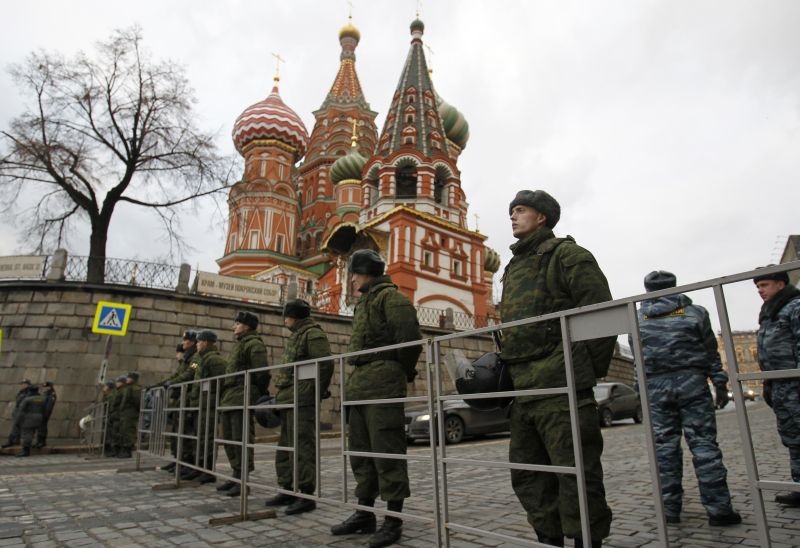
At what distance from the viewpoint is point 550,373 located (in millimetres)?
2691

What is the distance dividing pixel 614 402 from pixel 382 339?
1239cm

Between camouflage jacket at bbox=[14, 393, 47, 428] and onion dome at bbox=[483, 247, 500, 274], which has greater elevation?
onion dome at bbox=[483, 247, 500, 274]

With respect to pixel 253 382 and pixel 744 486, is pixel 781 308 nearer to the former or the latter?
pixel 744 486

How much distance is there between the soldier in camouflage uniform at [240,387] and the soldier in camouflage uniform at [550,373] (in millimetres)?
3213

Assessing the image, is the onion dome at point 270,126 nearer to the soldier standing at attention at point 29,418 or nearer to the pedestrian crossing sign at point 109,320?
the pedestrian crossing sign at point 109,320

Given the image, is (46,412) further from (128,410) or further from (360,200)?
(360,200)

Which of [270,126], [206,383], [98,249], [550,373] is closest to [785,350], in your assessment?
[550,373]

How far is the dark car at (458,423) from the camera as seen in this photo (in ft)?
35.5

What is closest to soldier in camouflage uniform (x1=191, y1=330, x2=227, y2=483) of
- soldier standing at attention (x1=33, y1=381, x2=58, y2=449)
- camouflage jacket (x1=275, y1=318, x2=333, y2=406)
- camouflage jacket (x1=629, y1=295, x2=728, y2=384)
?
camouflage jacket (x1=275, y1=318, x2=333, y2=406)

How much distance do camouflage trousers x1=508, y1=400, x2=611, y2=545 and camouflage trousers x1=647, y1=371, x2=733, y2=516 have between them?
4.92 feet

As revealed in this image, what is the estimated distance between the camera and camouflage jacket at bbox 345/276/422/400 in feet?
13.1

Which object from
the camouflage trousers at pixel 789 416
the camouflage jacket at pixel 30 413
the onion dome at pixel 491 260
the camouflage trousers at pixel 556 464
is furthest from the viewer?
the onion dome at pixel 491 260

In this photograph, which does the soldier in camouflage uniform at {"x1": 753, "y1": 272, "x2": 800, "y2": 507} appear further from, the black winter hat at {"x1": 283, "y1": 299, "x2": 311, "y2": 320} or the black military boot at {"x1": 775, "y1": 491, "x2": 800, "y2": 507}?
the black winter hat at {"x1": 283, "y1": 299, "x2": 311, "y2": 320}

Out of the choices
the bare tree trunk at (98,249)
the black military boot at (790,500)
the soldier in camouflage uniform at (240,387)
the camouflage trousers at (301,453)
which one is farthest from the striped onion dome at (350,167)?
the black military boot at (790,500)
